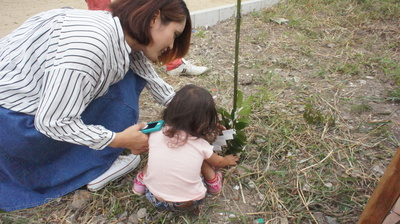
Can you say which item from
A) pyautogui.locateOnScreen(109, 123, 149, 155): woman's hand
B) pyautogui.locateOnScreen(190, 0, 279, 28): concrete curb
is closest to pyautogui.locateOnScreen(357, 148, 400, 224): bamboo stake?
pyautogui.locateOnScreen(109, 123, 149, 155): woman's hand

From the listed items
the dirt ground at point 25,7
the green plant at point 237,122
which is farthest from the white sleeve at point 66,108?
the dirt ground at point 25,7

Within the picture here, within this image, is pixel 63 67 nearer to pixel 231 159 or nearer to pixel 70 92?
pixel 70 92

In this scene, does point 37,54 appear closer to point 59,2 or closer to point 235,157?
point 235,157

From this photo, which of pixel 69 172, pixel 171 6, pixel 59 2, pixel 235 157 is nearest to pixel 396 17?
pixel 235 157

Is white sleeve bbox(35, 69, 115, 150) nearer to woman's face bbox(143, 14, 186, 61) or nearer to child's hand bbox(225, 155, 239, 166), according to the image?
woman's face bbox(143, 14, 186, 61)

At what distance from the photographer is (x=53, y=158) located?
132cm

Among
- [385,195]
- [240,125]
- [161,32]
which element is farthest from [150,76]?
[385,195]

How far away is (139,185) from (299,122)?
101 centimetres

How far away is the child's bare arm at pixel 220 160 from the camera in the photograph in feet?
4.15

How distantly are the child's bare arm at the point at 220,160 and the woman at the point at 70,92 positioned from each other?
28 cm

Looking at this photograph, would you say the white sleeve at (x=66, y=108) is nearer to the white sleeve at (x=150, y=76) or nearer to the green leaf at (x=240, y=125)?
the white sleeve at (x=150, y=76)

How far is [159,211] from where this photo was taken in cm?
131

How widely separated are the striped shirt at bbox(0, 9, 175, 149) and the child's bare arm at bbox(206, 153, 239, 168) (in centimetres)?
41

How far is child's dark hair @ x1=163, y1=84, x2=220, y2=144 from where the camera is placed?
1.11 metres
